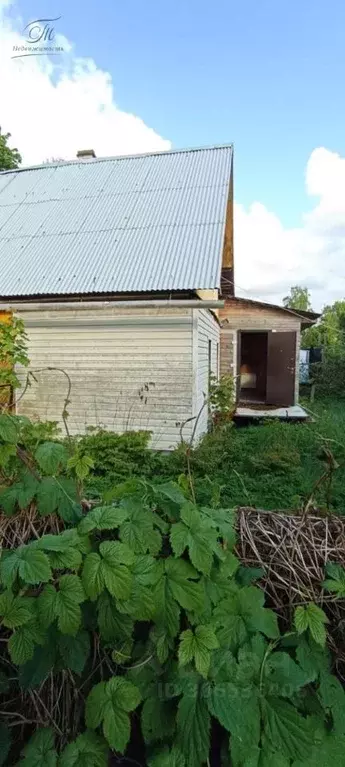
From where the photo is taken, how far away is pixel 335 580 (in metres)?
1.21

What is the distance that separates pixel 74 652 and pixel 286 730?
618mm

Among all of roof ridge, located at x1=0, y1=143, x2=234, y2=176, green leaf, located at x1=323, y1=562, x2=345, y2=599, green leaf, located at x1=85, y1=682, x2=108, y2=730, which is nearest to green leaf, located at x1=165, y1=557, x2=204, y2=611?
green leaf, located at x1=85, y1=682, x2=108, y2=730

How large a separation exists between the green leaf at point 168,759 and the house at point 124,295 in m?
4.75

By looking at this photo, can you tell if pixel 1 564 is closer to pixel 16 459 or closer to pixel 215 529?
pixel 16 459

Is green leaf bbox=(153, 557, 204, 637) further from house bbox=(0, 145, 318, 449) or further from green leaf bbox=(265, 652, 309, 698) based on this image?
house bbox=(0, 145, 318, 449)

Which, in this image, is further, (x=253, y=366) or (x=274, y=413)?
(x=253, y=366)

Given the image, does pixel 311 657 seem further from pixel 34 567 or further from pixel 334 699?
pixel 34 567

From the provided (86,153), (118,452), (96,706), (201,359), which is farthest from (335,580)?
(86,153)

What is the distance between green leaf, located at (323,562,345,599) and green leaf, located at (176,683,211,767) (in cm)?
50

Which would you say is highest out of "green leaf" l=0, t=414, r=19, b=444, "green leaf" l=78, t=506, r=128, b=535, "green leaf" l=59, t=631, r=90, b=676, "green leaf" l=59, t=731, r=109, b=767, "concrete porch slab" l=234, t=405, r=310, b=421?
"green leaf" l=0, t=414, r=19, b=444

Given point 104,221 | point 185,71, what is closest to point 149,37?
point 185,71

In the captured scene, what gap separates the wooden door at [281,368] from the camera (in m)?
9.56

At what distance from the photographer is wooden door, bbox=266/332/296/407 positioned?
9.56m

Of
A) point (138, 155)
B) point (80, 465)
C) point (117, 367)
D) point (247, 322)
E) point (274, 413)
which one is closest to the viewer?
point (80, 465)
